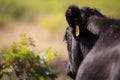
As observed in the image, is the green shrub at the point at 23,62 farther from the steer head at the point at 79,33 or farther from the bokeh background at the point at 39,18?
the bokeh background at the point at 39,18

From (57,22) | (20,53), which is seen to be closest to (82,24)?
(20,53)

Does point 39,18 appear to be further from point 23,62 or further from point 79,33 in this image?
A: point 79,33

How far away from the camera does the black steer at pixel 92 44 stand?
560 centimetres

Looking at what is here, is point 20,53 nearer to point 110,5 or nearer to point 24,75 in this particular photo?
point 24,75

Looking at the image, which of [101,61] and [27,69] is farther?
[27,69]

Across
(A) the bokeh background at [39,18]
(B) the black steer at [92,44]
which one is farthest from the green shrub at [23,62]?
(A) the bokeh background at [39,18]

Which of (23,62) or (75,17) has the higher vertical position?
(75,17)

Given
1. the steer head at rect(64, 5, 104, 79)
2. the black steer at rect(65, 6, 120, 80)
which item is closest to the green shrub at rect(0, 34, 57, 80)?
Answer: the black steer at rect(65, 6, 120, 80)

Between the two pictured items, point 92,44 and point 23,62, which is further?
point 23,62

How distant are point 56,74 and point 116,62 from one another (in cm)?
245

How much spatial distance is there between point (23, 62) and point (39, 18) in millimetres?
9097

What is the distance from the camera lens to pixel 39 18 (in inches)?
663

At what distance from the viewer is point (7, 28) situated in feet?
54.9

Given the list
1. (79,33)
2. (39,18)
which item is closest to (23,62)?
(79,33)
